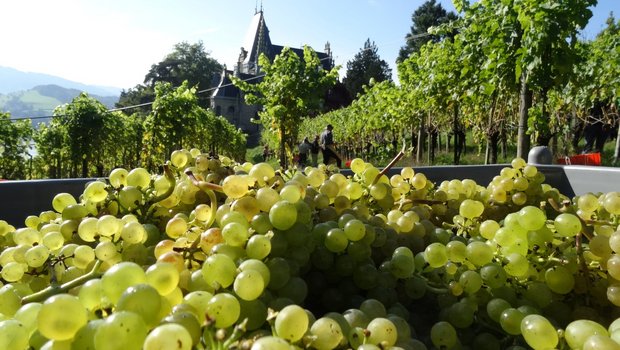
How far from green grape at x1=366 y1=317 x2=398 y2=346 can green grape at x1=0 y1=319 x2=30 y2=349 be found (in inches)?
14.9

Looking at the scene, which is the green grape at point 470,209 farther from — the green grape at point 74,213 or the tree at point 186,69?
the tree at point 186,69

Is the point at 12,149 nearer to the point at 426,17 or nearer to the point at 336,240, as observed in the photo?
the point at 336,240

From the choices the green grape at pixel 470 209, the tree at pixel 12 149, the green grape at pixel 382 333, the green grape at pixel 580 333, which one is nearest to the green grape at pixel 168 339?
the green grape at pixel 382 333

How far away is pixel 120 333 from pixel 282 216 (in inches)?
12.1

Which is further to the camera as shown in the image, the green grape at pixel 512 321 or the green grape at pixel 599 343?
the green grape at pixel 512 321

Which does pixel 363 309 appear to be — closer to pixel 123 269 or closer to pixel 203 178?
pixel 123 269

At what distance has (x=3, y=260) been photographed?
775 mm

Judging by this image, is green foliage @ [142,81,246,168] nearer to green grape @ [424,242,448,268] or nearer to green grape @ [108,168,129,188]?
green grape @ [108,168,129,188]

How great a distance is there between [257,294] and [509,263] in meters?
0.45

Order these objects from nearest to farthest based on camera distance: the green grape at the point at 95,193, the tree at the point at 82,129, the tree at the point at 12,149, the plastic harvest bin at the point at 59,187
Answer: the green grape at the point at 95,193
the plastic harvest bin at the point at 59,187
the tree at the point at 82,129
the tree at the point at 12,149

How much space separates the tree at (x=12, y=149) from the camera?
9643 millimetres

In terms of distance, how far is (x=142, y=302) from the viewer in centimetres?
44

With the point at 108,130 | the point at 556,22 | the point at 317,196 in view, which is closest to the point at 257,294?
the point at 317,196

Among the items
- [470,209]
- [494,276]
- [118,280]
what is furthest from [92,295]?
[470,209]
